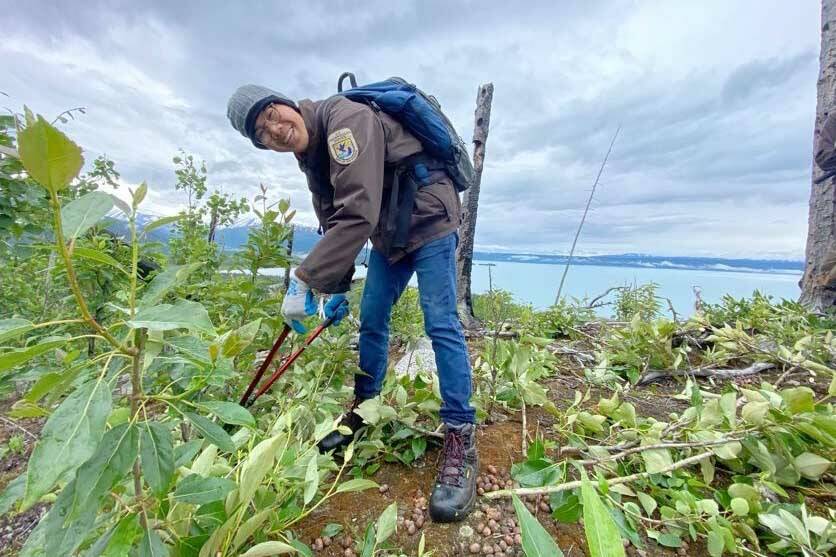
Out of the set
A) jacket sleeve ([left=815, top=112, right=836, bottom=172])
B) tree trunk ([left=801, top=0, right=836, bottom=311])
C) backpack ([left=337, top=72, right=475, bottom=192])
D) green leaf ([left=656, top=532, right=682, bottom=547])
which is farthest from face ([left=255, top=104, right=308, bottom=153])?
tree trunk ([left=801, top=0, right=836, bottom=311])

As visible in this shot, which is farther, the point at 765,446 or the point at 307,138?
the point at 307,138

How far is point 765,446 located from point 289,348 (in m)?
2.23

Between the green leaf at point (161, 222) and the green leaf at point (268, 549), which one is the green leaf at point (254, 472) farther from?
the green leaf at point (161, 222)

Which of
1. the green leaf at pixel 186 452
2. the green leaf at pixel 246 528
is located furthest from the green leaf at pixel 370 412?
the green leaf at pixel 186 452

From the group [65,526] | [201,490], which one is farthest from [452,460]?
[65,526]

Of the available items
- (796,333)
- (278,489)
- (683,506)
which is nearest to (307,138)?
(278,489)

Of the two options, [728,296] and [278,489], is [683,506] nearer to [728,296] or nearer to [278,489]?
[278,489]

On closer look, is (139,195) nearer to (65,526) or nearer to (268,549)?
(65,526)

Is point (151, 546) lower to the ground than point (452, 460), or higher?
higher

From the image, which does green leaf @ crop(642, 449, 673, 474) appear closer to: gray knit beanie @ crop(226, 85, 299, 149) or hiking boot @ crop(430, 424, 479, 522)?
hiking boot @ crop(430, 424, 479, 522)

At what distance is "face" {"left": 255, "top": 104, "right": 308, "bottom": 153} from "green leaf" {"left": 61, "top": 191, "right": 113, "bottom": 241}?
1370mm

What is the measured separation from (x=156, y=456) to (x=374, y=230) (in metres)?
1.46

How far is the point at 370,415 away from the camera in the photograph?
1879 millimetres

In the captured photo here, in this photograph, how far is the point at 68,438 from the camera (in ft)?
1.90
